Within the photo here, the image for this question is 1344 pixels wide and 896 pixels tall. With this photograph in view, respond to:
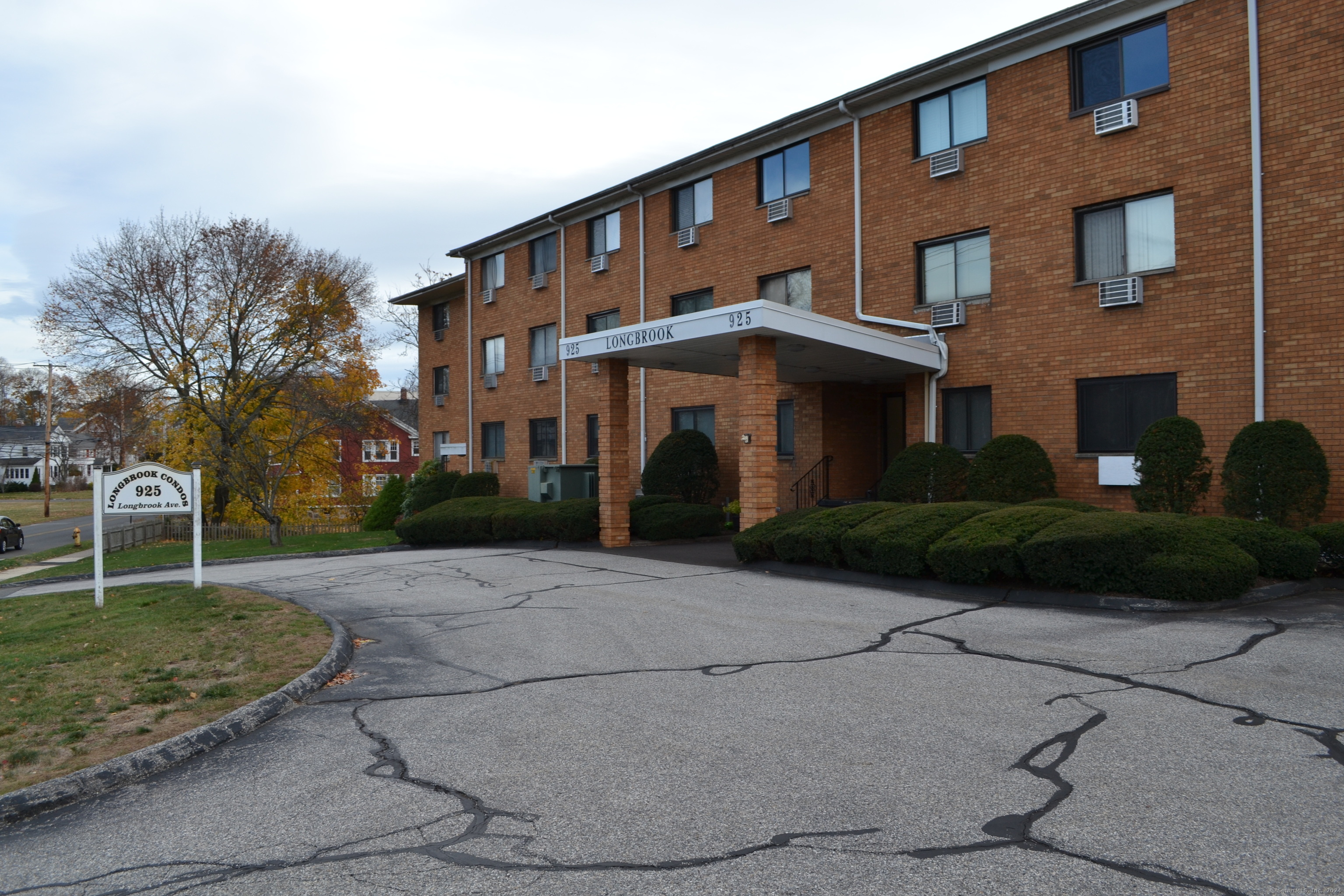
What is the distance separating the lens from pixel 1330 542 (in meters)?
10.7

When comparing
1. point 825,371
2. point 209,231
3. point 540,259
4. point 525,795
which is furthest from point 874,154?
point 209,231

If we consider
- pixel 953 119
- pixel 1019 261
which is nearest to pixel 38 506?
pixel 953 119

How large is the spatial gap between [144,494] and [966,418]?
1349 centimetres

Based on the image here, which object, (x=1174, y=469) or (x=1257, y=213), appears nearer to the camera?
(x=1174, y=469)

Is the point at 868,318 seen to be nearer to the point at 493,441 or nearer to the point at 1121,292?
the point at 1121,292

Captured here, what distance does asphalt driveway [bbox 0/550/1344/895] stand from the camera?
12.0 feet

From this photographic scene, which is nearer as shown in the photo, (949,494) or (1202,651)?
(1202,651)

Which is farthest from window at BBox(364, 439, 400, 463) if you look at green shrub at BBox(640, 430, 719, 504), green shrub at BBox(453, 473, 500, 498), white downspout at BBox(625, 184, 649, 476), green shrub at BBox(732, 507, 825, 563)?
green shrub at BBox(732, 507, 825, 563)

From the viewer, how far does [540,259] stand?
28.8 meters

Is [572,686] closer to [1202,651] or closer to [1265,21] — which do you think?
[1202,651]

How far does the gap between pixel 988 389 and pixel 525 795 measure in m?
14.2

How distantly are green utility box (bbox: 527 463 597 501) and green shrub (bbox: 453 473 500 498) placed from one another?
4.55 meters

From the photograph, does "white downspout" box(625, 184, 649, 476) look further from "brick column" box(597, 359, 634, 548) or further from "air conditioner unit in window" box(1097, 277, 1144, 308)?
"air conditioner unit in window" box(1097, 277, 1144, 308)

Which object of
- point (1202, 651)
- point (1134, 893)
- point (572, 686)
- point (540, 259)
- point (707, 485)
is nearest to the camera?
point (1134, 893)
